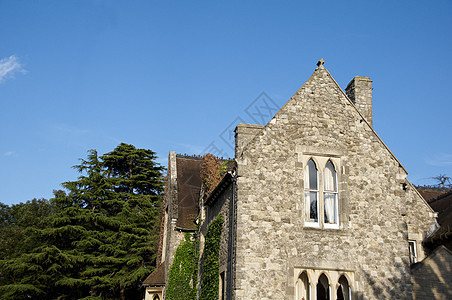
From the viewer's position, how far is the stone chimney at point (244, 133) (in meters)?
15.9

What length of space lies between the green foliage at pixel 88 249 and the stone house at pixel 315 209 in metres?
19.5

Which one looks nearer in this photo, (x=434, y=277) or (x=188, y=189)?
(x=434, y=277)

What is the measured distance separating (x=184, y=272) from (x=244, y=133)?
932cm

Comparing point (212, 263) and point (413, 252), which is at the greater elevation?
point (413, 252)

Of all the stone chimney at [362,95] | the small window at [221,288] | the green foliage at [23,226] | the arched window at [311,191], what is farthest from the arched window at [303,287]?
the green foliage at [23,226]

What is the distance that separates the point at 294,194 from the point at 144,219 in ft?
77.9

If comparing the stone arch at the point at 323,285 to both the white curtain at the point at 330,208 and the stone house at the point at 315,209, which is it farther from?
the white curtain at the point at 330,208

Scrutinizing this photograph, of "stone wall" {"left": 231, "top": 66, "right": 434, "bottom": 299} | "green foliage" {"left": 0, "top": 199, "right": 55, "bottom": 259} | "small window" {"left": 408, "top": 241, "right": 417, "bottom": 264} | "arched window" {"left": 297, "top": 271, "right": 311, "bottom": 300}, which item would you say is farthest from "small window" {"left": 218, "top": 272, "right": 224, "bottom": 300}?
"green foliage" {"left": 0, "top": 199, "right": 55, "bottom": 259}

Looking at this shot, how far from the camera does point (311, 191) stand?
14797 millimetres

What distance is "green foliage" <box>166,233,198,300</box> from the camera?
21438 millimetres

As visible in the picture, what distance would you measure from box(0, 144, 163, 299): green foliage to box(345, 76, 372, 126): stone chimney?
20.7 meters

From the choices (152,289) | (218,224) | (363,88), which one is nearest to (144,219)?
(152,289)

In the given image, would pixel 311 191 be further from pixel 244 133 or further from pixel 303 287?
pixel 244 133

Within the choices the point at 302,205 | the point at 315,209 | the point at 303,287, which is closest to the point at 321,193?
the point at 315,209
